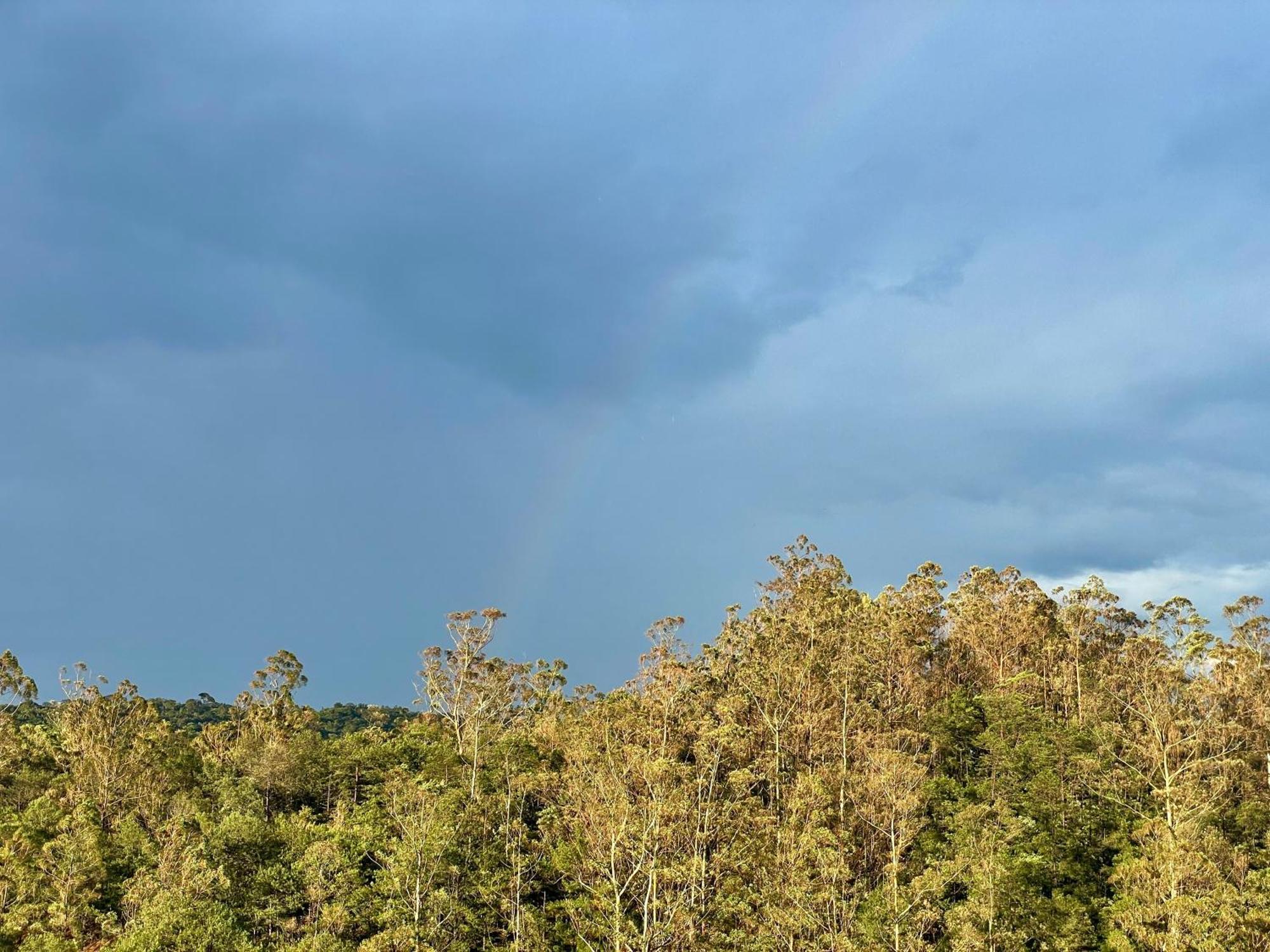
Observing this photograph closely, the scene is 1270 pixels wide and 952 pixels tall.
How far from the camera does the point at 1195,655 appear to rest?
84625 millimetres

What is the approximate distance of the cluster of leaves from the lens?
43.2 m

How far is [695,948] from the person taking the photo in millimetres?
44781

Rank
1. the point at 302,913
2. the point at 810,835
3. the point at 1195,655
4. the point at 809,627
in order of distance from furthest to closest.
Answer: the point at 1195,655, the point at 809,627, the point at 302,913, the point at 810,835

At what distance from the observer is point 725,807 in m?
48.0

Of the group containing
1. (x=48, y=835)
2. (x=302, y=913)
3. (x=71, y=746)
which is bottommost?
(x=302, y=913)

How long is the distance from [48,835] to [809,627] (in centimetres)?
5625

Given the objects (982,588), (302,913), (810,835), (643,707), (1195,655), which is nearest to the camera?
(810,835)

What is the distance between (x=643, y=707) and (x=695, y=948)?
1843cm

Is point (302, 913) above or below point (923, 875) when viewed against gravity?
below

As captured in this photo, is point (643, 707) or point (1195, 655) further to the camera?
point (1195, 655)

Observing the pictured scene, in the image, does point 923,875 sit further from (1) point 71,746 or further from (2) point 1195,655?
(1) point 71,746

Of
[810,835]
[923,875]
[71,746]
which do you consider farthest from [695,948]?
[71,746]

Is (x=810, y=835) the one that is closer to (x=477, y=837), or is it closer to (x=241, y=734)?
(x=477, y=837)

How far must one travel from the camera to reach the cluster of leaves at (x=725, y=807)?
43188mm
